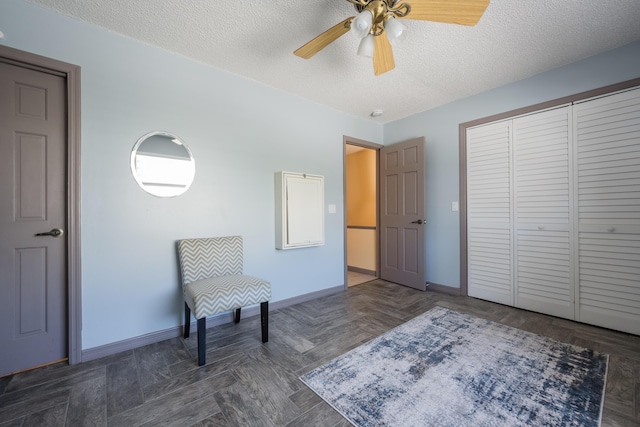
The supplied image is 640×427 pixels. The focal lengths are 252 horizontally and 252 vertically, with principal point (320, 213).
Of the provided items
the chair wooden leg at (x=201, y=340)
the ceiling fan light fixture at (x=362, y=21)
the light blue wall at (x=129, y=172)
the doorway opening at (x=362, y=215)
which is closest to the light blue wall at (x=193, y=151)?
the light blue wall at (x=129, y=172)

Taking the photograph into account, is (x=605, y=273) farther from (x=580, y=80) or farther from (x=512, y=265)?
(x=580, y=80)

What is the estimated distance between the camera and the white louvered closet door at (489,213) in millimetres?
2912

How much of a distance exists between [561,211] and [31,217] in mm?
4536

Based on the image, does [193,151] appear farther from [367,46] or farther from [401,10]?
[401,10]

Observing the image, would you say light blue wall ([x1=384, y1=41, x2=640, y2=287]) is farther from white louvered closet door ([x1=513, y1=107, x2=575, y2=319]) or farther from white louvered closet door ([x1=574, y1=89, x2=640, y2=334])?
white louvered closet door ([x1=574, y1=89, x2=640, y2=334])

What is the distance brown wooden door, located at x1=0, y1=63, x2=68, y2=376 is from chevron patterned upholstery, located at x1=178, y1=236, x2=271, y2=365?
2.69 feet

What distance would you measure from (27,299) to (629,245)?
479 cm

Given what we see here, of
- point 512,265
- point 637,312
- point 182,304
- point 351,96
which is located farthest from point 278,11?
point 637,312

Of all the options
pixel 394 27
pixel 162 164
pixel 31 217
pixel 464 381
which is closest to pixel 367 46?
pixel 394 27

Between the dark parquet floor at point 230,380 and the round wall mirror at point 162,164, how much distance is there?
1327 millimetres

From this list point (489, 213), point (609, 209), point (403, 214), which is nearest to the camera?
point (609, 209)

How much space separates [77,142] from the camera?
1.85 meters

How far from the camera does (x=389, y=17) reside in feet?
5.09

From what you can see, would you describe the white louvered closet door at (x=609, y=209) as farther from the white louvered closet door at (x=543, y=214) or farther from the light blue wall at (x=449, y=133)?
the light blue wall at (x=449, y=133)
